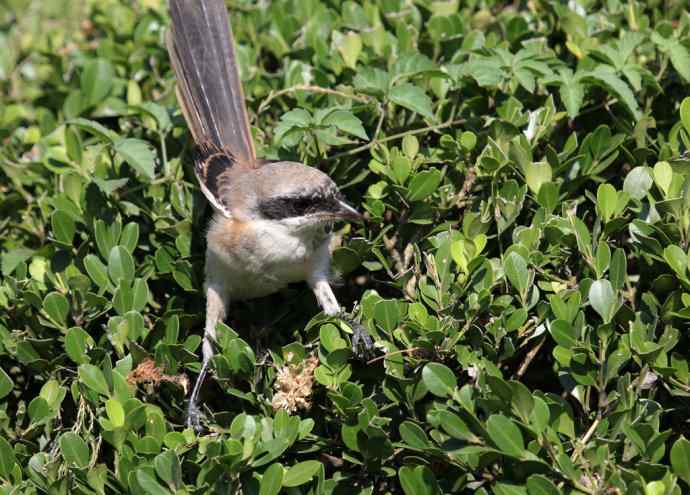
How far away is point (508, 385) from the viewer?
9.50ft

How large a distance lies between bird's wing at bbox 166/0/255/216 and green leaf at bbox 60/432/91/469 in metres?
1.40

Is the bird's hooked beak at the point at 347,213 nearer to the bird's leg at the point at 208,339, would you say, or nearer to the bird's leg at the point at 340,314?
the bird's leg at the point at 340,314

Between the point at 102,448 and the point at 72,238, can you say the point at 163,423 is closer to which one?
the point at 102,448

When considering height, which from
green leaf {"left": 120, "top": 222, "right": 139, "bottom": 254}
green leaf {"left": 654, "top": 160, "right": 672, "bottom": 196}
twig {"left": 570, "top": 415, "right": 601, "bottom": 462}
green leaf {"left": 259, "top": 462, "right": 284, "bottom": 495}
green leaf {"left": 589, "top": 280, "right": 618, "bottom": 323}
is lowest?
green leaf {"left": 259, "top": 462, "right": 284, "bottom": 495}

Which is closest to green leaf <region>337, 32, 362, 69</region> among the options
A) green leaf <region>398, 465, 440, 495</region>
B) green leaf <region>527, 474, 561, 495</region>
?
green leaf <region>398, 465, 440, 495</region>

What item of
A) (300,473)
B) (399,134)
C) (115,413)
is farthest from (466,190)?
(115,413)

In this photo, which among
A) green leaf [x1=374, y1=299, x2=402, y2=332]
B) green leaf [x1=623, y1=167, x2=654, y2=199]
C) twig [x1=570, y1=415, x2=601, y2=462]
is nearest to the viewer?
twig [x1=570, y1=415, x2=601, y2=462]

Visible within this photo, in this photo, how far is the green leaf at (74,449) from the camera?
332cm

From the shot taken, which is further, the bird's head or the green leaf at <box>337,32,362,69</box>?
the green leaf at <box>337,32,362,69</box>

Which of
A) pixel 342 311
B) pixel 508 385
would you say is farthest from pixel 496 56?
pixel 508 385

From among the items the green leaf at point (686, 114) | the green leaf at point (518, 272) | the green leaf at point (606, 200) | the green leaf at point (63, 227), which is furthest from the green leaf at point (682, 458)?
the green leaf at point (63, 227)

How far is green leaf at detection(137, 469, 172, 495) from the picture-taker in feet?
9.98

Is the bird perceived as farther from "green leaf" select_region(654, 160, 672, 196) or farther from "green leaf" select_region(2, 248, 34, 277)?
"green leaf" select_region(654, 160, 672, 196)

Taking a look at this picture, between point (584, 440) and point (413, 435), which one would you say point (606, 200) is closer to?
point (584, 440)
